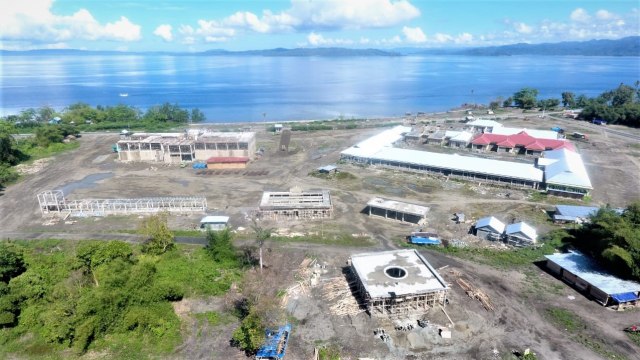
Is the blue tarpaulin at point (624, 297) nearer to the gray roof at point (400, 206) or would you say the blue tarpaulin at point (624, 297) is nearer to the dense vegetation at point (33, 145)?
the gray roof at point (400, 206)

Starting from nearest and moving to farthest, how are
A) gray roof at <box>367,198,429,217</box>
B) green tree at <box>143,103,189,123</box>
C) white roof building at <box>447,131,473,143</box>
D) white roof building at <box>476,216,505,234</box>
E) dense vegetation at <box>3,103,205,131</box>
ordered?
white roof building at <box>476,216,505,234</box> < gray roof at <box>367,198,429,217</box> < white roof building at <box>447,131,473,143</box> < dense vegetation at <box>3,103,205,131</box> < green tree at <box>143,103,189,123</box>

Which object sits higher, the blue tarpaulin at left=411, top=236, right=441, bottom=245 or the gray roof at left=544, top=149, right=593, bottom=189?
the gray roof at left=544, top=149, right=593, bottom=189

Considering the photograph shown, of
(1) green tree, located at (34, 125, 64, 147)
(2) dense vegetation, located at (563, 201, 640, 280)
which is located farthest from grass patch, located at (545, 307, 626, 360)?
(1) green tree, located at (34, 125, 64, 147)

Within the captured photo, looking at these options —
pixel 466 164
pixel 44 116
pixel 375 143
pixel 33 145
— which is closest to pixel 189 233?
pixel 375 143

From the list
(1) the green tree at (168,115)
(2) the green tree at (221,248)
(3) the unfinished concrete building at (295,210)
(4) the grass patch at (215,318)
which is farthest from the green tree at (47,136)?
(4) the grass patch at (215,318)

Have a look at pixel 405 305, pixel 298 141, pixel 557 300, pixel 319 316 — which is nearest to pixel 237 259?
pixel 319 316

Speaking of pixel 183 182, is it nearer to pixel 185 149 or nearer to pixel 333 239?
pixel 185 149

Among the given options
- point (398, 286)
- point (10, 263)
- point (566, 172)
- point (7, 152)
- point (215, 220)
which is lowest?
point (215, 220)

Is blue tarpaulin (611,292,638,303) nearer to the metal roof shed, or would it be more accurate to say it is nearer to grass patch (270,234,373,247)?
the metal roof shed
